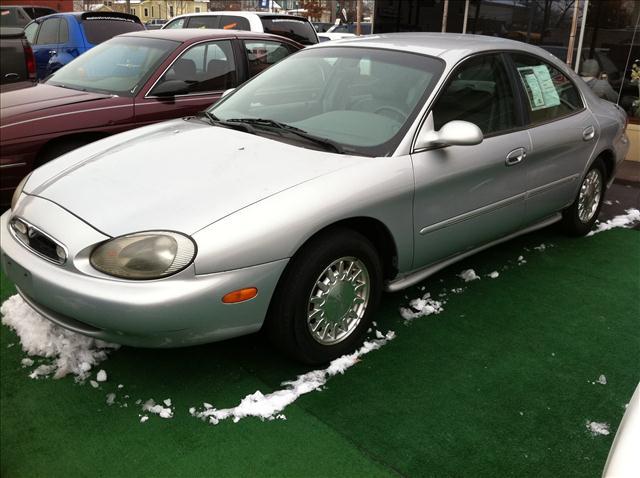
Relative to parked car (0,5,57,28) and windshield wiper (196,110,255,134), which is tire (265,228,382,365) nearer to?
windshield wiper (196,110,255,134)

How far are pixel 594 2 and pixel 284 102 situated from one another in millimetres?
7713

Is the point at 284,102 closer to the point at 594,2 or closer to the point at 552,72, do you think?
the point at 552,72

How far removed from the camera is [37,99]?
4.86 meters

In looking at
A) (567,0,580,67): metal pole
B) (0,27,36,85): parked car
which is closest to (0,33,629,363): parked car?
(0,27,36,85): parked car

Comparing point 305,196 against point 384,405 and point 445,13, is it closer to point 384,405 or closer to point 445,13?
point 384,405

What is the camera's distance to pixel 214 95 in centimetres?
551

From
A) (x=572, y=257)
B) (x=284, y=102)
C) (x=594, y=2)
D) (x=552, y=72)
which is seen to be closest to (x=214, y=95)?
(x=284, y=102)

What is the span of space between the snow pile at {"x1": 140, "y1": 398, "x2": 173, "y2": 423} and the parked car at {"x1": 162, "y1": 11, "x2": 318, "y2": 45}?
682 cm

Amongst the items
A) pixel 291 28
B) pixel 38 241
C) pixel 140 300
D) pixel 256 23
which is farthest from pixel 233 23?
pixel 140 300

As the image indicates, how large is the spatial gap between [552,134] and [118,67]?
3.82 meters

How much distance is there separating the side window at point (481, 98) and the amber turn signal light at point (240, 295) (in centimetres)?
143

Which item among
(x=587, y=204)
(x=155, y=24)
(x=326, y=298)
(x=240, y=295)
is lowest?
(x=587, y=204)

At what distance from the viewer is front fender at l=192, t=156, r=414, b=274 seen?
237cm

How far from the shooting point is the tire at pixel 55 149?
4566 millimetres
